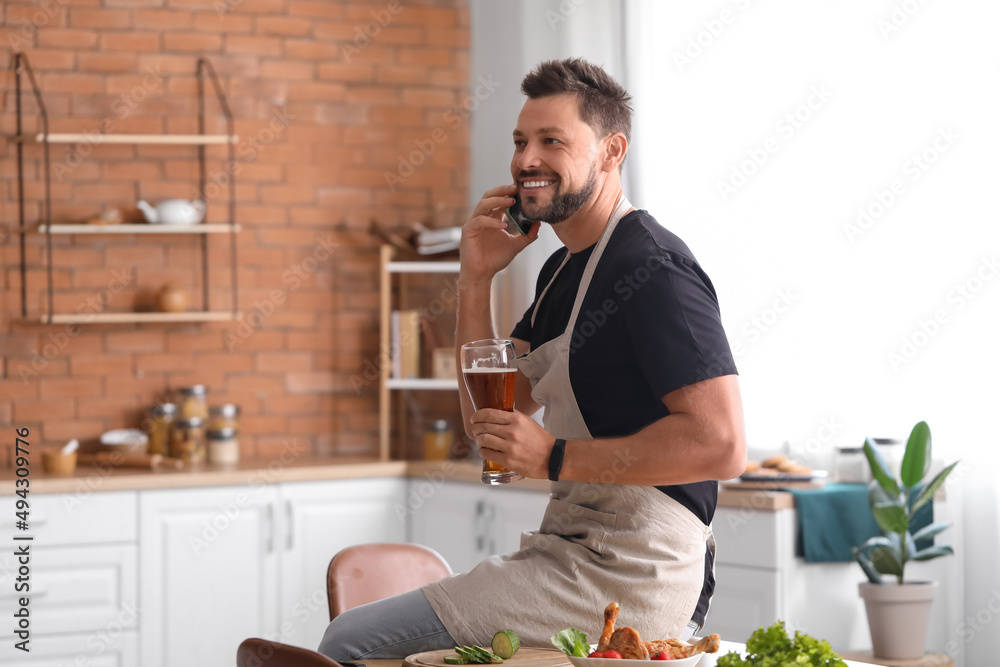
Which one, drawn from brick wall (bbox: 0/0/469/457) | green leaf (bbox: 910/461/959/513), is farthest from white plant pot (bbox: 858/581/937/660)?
brick wall (bbox: 0/0/469/457)

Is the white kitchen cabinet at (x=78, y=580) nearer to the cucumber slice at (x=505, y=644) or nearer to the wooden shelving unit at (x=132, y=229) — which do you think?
the wooden shelving unit at (x=132, y=229)

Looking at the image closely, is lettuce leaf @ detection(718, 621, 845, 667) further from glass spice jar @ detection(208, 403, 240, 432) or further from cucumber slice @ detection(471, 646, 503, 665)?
glass spice jar @ detection(208, 403, 240, 432)

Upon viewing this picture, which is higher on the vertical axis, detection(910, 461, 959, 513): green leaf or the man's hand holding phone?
the man's hand holding phone

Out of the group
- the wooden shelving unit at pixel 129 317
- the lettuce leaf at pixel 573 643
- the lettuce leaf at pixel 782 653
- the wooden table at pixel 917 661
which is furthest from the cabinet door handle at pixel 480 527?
the lettuce leaf at pixel 782 653

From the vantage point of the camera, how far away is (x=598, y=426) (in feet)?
5.29

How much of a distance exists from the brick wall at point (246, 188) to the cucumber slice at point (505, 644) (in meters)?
3.07

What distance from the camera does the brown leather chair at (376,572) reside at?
1993mm

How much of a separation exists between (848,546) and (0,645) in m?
2.61

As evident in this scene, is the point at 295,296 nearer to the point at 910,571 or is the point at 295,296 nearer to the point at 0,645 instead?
the point at 0,645

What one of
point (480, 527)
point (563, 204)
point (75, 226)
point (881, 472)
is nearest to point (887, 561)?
point (881, 472)

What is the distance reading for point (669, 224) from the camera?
3.66m

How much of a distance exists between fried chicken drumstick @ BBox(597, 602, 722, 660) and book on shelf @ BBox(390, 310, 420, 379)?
3007mm

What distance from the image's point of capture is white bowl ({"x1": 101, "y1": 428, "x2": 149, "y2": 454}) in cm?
392

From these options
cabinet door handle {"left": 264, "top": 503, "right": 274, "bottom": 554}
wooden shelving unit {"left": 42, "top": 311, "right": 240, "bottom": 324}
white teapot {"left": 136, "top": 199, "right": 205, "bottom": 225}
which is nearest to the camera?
cabinet door handle {"left": 264, "top": 503, "right": 274, "bottom": 554}
